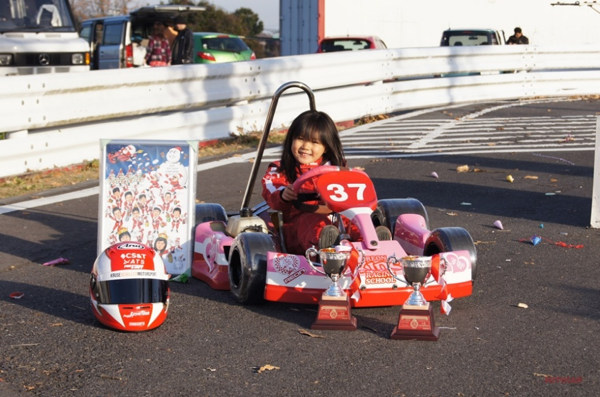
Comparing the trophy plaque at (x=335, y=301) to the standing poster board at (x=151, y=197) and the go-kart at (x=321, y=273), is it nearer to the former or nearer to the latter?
the go-kart at (x=321, y=273)

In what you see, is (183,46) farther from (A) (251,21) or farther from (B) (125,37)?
(A) (251,21)

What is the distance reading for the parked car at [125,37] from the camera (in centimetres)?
2072

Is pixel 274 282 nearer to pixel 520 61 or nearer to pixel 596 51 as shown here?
pixel 520 61

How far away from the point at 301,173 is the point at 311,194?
379 millimetres

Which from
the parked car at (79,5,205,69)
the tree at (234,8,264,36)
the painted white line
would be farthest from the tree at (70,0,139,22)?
the painted white line

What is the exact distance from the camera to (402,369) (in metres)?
3.90

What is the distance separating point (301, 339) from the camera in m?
4.32

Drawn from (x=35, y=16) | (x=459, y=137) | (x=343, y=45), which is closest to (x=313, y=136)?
(x=459, y=137)

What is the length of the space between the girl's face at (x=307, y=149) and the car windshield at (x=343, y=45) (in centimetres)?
1568

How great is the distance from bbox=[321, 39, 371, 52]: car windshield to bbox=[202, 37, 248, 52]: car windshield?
2115 millimetres

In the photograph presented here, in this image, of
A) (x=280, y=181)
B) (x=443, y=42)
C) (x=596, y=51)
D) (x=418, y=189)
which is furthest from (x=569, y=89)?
(x=280, y=181)

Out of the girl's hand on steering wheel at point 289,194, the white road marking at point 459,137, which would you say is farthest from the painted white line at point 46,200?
the girl's hand on steering wheel at point 289,194

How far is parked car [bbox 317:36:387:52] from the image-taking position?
20750 mm

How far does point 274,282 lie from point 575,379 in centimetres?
162
